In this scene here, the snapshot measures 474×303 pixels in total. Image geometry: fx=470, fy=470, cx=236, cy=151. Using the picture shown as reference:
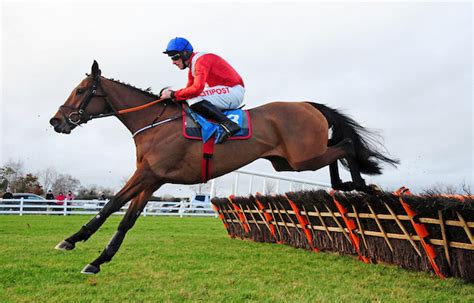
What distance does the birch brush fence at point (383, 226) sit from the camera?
5.95m

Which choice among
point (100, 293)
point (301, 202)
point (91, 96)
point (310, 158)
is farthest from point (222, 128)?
point (301, 202)

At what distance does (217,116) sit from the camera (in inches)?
218

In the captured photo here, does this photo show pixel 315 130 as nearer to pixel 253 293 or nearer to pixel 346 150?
pixel 346 150

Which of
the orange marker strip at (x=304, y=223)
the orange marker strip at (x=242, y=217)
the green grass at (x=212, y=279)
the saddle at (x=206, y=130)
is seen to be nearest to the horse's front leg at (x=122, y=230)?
the green grass at (x=212, y=279)

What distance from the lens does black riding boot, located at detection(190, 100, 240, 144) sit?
18.0ft

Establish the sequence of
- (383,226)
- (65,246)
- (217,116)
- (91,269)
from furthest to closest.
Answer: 1. (383,226)
2. (217,116)
3. (91,269)
4. (65,246)

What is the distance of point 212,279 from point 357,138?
8.93ft

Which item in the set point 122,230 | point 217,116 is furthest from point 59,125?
point 217,116

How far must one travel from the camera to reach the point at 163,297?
201 inches

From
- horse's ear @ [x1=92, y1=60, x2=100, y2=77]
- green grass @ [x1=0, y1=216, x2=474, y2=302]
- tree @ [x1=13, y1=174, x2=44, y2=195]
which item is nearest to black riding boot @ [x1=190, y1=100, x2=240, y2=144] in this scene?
horse's ear @ [x1=92, y1=60, x2=100, y2=77]

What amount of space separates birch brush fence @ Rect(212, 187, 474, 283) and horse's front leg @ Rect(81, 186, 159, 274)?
3.43 m

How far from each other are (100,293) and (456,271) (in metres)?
4.50

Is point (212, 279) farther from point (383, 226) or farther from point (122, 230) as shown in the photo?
point (383, 226)

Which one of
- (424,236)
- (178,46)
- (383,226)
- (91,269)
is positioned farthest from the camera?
(383,226)
